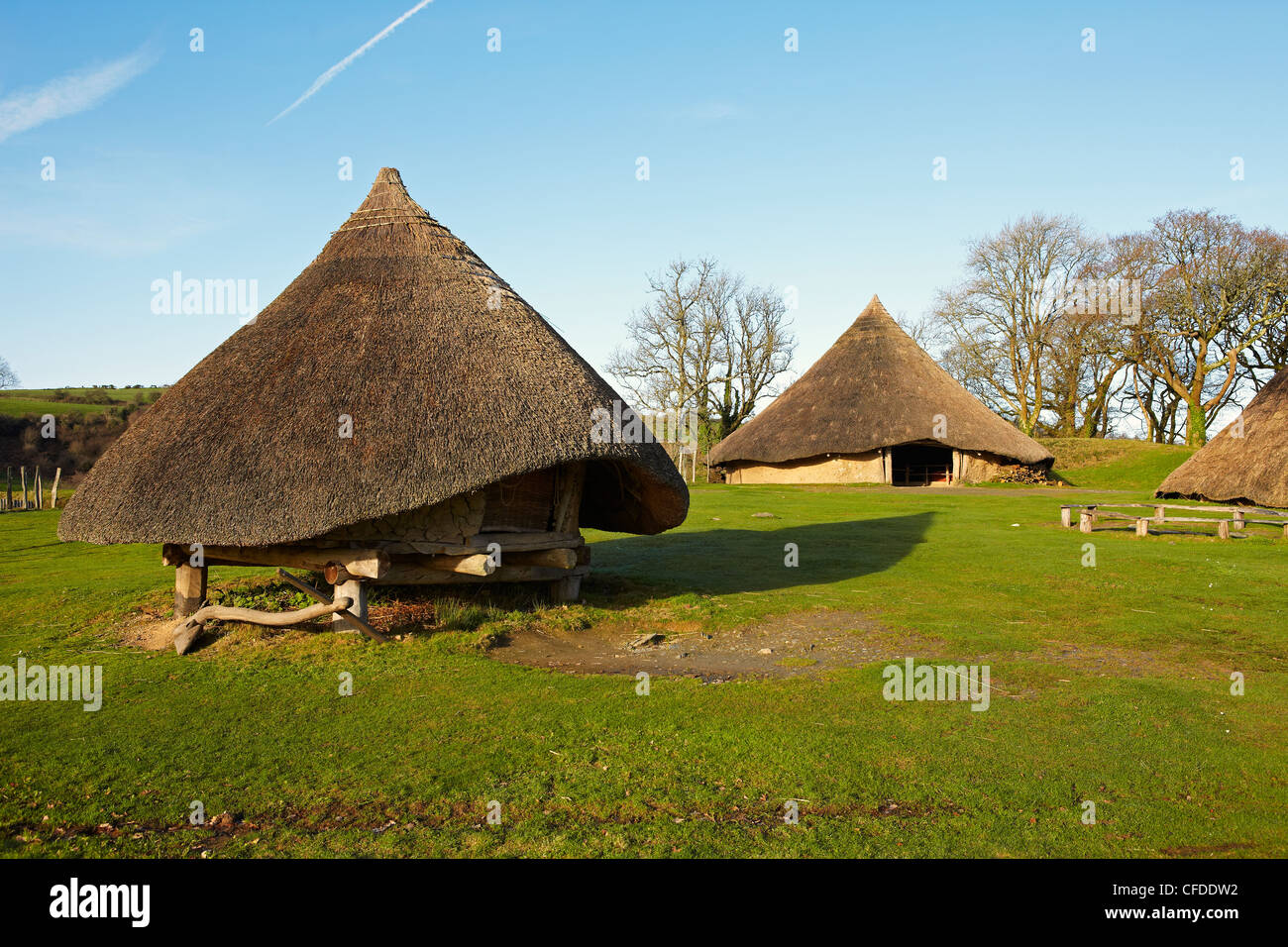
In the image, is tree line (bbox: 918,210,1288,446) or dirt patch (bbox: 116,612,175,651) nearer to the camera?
dirt patch (bbox: 116,612,175,651)

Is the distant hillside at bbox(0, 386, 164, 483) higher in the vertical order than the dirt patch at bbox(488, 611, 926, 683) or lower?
higher

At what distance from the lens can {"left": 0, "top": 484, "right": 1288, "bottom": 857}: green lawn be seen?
5.33 m

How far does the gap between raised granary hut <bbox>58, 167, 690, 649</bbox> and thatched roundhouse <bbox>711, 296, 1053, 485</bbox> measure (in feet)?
83.0

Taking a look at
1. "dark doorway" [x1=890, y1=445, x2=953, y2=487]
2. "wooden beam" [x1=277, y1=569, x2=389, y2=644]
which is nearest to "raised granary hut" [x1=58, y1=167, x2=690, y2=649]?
"wooden beam" [x1=277, y1=569, x2=389, y2=644]

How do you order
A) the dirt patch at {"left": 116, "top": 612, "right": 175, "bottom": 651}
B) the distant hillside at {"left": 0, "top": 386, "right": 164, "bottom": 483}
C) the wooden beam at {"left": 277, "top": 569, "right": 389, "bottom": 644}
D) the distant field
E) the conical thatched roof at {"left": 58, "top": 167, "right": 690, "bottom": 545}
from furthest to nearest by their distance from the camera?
the distant field < the distant hillside at {"left": 0, "top": 386, "right": 164, "bottom": 483} < the dirt patch at {"left": 116, "top": 612, "right": 175, "bottom": 651} < the wooden beam at {"left": 277, "top": 569, "right": 389, "bottom": 644} < the conical thatched roof at {"left": 58, "top": 167, "right": 690, "bottom": 545}

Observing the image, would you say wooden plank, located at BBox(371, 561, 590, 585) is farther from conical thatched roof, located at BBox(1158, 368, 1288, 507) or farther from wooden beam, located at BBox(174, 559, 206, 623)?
conical thatched roof, located at BBox(1158, 368, 1288, 507)

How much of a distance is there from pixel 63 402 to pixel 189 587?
55.2 meters

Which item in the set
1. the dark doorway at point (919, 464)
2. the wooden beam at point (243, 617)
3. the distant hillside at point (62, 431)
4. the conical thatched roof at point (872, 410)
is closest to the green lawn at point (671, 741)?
the wooden beam at point (243, 617)

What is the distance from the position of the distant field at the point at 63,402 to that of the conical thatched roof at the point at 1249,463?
55.7 m

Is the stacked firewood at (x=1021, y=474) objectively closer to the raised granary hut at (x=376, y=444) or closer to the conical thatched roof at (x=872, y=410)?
the conical thatched roof at (x=872, y=410)

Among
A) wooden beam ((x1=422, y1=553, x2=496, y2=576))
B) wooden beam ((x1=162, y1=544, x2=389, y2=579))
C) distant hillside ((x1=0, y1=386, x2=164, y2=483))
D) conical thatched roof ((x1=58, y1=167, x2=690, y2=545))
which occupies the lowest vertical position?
wooden beam ((x1=422, y1=553, x2=496, y2=576))
